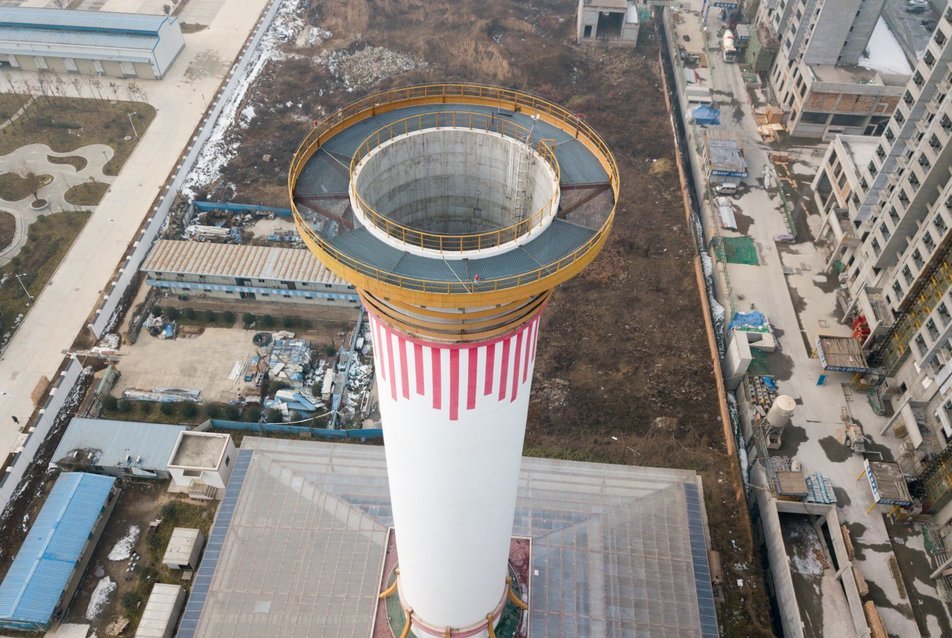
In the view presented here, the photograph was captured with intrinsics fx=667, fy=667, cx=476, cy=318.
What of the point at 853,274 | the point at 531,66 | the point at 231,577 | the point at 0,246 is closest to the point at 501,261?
the point at 231,577

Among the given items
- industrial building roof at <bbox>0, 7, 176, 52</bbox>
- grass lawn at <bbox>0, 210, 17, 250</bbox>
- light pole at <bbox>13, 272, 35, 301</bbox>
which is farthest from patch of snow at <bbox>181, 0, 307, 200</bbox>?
light pole at <bbox>13, 272, 35, 301</bbox>

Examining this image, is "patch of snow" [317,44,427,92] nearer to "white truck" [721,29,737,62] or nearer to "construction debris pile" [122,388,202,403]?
"white truck" [721,29,737,62]

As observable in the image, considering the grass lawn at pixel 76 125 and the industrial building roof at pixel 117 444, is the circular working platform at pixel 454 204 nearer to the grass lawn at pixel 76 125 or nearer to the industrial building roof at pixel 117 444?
the industrial building roof at pixel 117 444

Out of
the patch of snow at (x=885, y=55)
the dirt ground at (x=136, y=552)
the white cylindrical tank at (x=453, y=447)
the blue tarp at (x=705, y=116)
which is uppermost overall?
the white cylindrical tank at (x=453, y=447)

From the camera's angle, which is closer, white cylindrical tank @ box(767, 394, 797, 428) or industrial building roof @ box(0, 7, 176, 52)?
white cylindrical tank @ box(767, 394, 797, 428)

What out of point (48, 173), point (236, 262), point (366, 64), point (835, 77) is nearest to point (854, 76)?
point (835, 77)

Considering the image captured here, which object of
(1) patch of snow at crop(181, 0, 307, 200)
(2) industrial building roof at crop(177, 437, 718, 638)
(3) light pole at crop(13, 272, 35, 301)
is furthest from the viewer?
(1) patch of snow at crop(181, 0, 307, 200)

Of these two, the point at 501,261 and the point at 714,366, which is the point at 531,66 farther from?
the point at 501,261

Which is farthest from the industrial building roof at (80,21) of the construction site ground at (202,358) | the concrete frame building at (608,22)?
the concrete frame building at (608,22)
